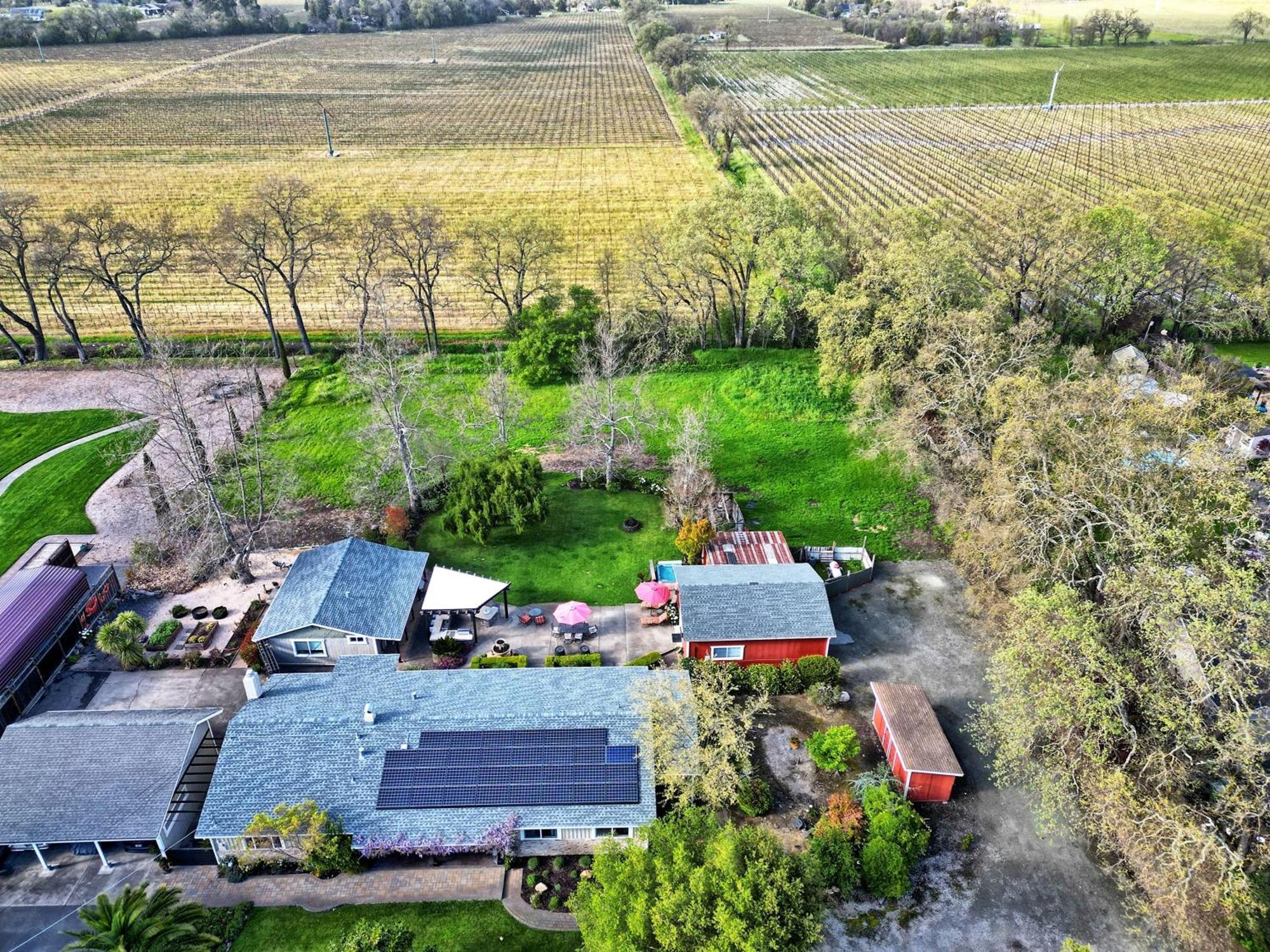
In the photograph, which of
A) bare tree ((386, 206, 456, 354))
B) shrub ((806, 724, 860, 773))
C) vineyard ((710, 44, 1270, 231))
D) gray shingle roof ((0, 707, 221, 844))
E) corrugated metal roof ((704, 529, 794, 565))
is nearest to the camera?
gray shingle roof ((0, 707, 221, 844))

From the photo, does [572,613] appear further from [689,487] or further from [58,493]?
[58,493]

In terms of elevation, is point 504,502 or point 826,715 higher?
point 504,502

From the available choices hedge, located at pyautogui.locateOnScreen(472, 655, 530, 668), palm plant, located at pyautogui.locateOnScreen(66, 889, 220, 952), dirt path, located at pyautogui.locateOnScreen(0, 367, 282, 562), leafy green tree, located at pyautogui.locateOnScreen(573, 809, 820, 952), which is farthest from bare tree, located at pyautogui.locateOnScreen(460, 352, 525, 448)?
leafy green tree, located at pyautogui.locateOnScreen(573, 809, 820, 952)

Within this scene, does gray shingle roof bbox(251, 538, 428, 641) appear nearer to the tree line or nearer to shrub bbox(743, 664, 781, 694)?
shrub bbox(743, 664, 781, 694)

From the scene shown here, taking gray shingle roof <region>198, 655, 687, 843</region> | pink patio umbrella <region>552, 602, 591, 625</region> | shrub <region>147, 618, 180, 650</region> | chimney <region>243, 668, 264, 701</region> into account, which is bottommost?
shrub <region>147, 618, 180, 650</region>

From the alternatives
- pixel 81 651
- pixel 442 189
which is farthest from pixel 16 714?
pixel 442 189

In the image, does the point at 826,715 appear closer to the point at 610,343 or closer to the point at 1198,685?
the point at 1198,685
